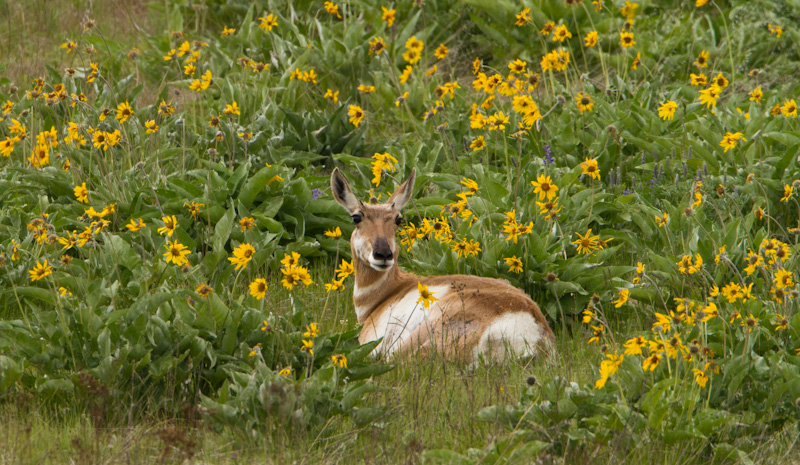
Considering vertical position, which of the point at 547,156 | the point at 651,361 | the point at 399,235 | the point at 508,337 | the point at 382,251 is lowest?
the point at 399,235

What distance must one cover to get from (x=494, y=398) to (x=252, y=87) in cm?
550

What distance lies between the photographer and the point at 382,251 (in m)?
5.91

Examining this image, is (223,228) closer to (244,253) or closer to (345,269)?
(345,269)

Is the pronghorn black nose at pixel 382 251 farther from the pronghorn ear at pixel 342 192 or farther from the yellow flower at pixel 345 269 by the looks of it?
the pronghorn ear at pixel 342 192

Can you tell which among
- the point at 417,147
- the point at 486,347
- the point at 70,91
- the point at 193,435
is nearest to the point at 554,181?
the point at 417,147

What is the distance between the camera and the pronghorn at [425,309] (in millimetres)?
5488

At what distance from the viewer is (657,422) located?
4098 mm

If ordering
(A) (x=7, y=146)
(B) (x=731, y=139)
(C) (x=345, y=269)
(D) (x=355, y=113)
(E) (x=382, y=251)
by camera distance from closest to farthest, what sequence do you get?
1. (E) (x=382, y=251)
2. (C) (x=345, y=269)
3. (B) (x=731, y=139)
4. (A) (x=7, y=146)
5. (D) (x=355, y=113)

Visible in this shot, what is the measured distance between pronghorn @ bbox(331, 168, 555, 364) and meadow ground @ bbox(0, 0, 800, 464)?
0.62 feet

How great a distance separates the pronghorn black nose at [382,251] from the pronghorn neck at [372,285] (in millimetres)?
391

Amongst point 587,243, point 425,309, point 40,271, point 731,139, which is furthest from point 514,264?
point 40,271

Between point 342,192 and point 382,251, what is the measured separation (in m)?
0.73

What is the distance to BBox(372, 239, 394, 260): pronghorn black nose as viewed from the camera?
19.4 ft

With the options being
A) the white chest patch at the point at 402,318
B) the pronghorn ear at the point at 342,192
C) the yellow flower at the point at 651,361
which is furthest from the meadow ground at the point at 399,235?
the pronghorn ear at the point at 342,192
